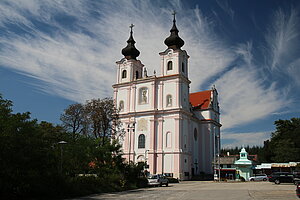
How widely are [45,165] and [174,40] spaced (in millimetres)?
37438

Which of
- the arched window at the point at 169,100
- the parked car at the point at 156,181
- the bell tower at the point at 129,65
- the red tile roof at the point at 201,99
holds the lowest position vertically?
the parked car at the point at 156,181

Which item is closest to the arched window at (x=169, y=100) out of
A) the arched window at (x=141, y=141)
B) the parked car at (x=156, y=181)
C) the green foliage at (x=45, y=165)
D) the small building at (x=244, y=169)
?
the arched window at (x=141, y=141)

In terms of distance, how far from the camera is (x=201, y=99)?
61188 mm

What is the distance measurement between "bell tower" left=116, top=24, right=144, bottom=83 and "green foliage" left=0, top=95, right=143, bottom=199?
95.0 ft

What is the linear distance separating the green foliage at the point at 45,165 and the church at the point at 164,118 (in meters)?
18.0

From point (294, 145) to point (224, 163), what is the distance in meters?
23.6

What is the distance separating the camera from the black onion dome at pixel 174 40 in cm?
5075

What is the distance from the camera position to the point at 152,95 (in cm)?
4953

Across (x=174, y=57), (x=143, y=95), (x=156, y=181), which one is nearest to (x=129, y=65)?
(x=143, y=95)

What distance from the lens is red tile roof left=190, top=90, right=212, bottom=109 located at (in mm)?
59156

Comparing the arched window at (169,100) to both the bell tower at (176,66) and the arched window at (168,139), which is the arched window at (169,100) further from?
the arched window at (168,139)

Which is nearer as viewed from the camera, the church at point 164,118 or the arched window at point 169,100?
the church at point 164,118

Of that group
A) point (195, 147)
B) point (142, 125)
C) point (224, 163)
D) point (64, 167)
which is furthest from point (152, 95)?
point (64, 167)

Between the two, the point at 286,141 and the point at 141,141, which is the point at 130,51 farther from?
the point at 286,141
